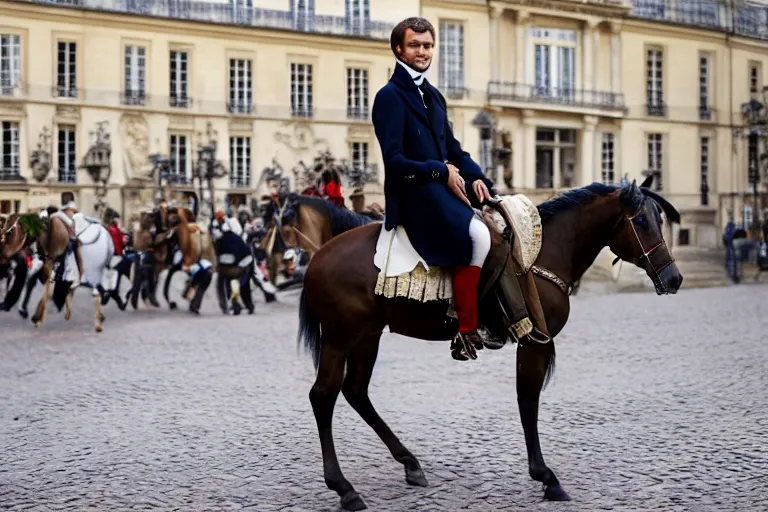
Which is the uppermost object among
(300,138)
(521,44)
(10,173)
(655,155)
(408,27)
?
(521,44)

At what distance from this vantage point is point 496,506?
468 cm

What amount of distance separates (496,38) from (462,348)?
26563 mm

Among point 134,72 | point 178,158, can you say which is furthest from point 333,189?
point 178,158

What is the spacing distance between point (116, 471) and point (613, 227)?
3.20 meters

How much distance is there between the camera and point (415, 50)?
4918mm

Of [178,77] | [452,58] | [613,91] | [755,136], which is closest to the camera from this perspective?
[178,77]

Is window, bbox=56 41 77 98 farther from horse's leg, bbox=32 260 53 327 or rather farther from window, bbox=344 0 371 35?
horse's leg, bbox=32 260 53 327

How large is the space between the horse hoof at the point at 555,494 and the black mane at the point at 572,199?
4.82ft

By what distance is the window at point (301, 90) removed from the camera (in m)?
23.8

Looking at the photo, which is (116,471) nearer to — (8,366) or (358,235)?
(358,235)

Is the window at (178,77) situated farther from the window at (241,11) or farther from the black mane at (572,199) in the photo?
the black mane at (572,199)

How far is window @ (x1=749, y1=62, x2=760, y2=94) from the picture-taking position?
25.8 m

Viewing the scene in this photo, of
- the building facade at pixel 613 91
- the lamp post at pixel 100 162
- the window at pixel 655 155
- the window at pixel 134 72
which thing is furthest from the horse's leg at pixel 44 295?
the window at pixel 655 155

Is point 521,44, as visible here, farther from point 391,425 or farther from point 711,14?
point 391,425
